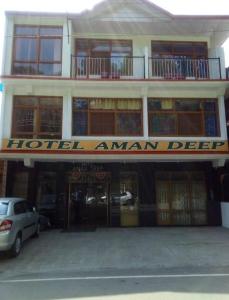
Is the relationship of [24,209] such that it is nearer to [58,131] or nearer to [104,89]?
[58,131]

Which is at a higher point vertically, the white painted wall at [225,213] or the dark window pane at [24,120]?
the dark window pane at [24,120]

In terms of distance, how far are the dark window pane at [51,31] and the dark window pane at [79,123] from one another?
384 cm

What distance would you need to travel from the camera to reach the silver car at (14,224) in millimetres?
8953

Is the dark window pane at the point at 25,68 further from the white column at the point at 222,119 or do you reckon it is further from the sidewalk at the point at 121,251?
the white column at the point at 222,119

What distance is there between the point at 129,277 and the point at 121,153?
6881mm

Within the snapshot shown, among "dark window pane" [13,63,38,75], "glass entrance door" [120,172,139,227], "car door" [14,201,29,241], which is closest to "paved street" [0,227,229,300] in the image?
"car door" [14,201,29,241]

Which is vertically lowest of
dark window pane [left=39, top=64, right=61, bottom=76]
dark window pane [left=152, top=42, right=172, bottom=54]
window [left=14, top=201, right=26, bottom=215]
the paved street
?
the paved street

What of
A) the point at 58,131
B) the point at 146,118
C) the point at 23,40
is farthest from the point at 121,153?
the point at 23,40

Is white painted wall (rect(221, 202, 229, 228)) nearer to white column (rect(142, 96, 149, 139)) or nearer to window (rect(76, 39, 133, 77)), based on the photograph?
white column (rect(142, 96, 149, 139))

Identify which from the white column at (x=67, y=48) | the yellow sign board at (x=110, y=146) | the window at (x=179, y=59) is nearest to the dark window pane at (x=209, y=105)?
the window at (x=179, y=59)

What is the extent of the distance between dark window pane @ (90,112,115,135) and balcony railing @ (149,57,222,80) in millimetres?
2908

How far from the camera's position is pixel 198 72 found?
15523mm

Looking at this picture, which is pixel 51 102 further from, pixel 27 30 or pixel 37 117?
pixel 27 30

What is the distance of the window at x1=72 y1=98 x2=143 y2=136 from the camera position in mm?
14469
